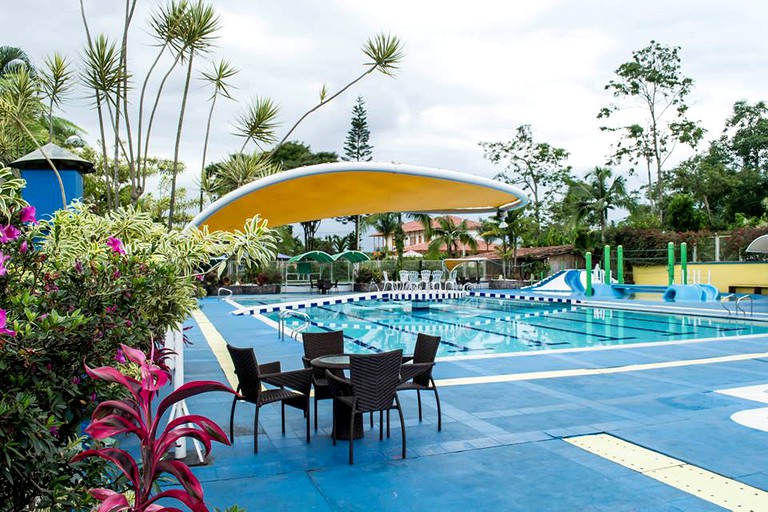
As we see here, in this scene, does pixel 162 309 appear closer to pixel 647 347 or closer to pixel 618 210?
pixel 647 347

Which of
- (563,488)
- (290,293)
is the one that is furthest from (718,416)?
(290,293)

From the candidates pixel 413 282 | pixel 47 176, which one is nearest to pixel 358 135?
pixel 413 282

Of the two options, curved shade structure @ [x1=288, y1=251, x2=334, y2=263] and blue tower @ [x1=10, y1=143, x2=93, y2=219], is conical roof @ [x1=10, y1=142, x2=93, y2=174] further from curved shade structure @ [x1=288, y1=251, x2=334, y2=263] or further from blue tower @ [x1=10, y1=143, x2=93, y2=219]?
curved shade structure @ [x1=288, y1=251, x2=334, y2=263]

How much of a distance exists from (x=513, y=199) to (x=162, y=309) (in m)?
4.76

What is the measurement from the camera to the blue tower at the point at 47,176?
6.35 m

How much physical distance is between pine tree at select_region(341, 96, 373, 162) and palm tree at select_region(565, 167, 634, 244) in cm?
1744

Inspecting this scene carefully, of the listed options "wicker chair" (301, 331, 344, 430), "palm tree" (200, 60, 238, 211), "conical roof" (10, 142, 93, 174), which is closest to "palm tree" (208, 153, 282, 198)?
"palm tree" (200, 60, 238, 211)

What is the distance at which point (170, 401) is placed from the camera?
1885 mm

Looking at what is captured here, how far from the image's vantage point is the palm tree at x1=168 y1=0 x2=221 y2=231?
5.54 meters

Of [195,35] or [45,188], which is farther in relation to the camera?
[45,188]

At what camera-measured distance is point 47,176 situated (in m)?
6.47

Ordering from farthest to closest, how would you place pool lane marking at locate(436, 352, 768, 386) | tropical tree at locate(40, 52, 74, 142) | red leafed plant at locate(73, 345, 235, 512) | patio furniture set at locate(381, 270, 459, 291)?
patio furniture set at locate(381, 270, 459, 291) → pool lane marking at locate(436, 352, 768, 386) → tropical tree at locate(40, 52, 74, 142) → red leafed plant at locate(73, 345, 235, 512)

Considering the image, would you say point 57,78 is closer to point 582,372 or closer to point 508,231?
point 582,372

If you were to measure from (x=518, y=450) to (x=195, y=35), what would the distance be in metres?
4.96
